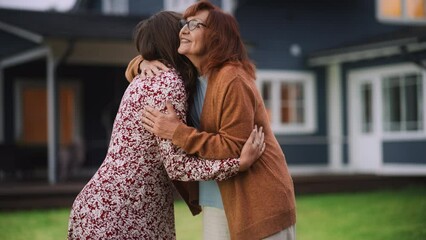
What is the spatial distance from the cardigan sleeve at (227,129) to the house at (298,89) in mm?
12252

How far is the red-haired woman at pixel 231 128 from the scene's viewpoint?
294 cm

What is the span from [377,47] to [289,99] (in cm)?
256

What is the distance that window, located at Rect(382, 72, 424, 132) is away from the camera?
16.2 metres

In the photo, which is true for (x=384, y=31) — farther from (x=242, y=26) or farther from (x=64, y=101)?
(x=64, y=101)

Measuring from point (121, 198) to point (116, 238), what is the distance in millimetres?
150

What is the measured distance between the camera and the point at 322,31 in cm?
1858

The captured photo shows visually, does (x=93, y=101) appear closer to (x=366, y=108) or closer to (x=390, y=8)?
(x=366, y=108)

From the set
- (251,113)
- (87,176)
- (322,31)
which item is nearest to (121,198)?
(251,113)

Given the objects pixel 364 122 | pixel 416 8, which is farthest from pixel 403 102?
pixel 416 8

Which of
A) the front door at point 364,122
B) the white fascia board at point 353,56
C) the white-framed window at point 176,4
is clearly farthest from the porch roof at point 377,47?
the white-framed window at point 176,4

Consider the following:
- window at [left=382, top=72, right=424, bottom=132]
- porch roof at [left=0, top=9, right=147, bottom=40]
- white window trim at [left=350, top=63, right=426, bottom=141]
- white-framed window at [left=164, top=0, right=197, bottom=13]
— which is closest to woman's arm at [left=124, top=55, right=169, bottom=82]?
porch roof at [left=0, top=9, right=147, bottom=40]

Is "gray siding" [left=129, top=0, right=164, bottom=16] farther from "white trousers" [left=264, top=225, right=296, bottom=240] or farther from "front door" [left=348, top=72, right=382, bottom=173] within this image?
"white trousers" [left=264, top=225, right=296, bottom=240]

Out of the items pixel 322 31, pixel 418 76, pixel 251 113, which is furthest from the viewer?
pixel 322 31

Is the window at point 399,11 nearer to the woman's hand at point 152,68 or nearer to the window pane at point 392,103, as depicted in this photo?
the woman's hand at point 152,68
